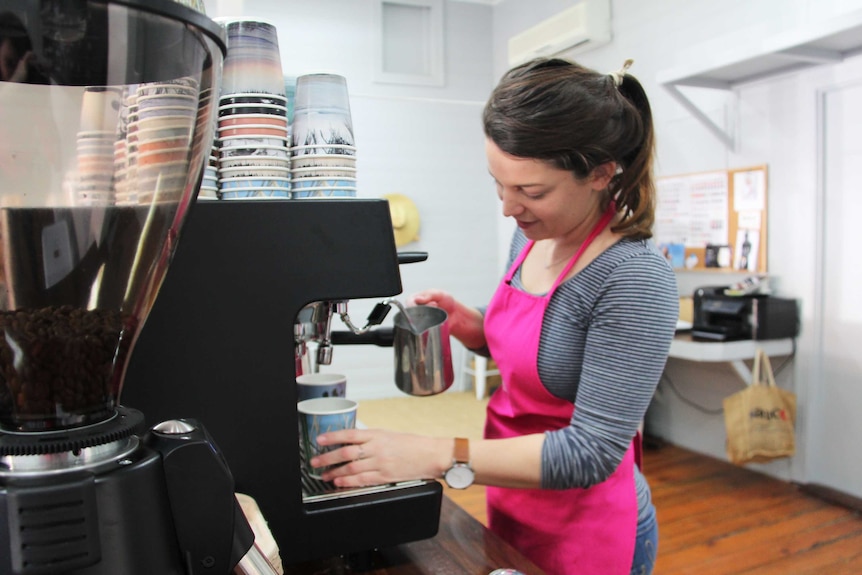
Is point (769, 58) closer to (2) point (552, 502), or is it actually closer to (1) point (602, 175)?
(1) point (602, 175)

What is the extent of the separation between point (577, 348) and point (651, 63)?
2.82 meters

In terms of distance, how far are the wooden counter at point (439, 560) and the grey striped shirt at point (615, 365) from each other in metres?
0.13

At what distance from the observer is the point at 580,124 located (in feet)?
2.95

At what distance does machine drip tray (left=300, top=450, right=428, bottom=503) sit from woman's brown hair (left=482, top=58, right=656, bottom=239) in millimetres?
467

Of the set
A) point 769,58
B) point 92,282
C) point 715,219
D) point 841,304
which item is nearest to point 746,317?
point 841,304

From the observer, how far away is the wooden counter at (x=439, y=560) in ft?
2.50

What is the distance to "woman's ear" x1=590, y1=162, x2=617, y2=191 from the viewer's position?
94cm

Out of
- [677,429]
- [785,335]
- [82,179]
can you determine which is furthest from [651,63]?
[82,179]

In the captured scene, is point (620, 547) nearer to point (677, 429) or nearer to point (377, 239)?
point (377, 239)

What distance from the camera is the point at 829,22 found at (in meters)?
2.15

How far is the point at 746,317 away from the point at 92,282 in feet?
8.77

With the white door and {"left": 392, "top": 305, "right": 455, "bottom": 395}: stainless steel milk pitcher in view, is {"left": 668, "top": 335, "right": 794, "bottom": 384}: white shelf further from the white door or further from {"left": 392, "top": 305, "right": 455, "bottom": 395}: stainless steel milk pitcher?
{"left": 392, "top": 305, "right": 455, "bottom": 395}: stainless steel milk pitcher

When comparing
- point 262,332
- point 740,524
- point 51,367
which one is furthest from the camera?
point 740,524

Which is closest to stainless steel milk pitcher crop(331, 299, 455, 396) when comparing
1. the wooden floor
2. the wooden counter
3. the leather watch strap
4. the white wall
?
the leather watch strap
